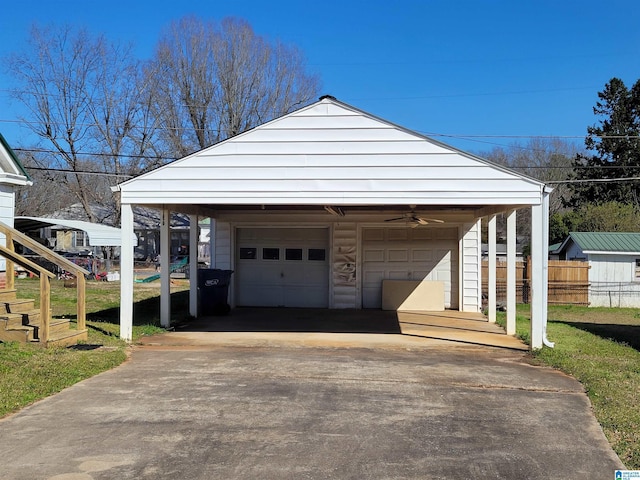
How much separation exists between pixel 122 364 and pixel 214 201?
3.03m

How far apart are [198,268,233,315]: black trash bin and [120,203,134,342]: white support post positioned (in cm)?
384

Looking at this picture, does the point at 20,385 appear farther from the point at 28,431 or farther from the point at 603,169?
the point at 603,169

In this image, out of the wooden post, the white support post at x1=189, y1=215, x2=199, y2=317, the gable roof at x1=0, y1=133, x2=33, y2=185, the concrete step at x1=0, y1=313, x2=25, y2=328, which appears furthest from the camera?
the white support post at x1=189, y1=215, x2=199, y2=317

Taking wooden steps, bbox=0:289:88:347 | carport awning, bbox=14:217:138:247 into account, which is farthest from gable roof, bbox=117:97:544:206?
carport awning, bbox=14:217:138:247

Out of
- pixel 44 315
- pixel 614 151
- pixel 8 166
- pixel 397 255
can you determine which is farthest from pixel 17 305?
pixel 614 151

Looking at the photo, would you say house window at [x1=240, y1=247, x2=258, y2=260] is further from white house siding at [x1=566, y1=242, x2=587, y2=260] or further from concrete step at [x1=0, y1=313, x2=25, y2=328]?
white house siding at [x1=566, y1=242, x2=587, y2=260]

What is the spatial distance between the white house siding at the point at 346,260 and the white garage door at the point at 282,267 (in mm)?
323

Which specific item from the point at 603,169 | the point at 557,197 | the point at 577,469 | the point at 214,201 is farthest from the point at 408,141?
the point at 557,197

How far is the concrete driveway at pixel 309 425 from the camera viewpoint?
4332 millimetres

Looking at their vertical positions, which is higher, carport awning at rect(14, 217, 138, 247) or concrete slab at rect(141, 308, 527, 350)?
carport awning at rect(14, 217, 138, 247)

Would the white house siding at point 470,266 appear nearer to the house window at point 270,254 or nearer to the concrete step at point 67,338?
the house window at point 270,254

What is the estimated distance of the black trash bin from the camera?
13727 mm

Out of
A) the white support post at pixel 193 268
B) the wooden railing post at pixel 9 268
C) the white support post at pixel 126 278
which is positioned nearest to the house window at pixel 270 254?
the white support post at pixel 193 268

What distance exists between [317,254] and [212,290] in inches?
121
